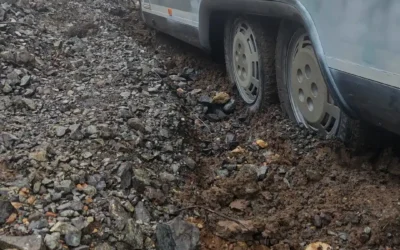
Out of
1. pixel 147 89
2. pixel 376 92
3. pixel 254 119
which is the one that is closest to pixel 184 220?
pixel 376 92

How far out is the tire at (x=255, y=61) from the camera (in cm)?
426

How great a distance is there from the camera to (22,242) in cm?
278

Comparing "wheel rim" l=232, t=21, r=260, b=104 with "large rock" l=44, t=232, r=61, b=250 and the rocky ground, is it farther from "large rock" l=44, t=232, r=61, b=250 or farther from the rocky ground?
"large rock" l=44, t=232, r=61, b=250

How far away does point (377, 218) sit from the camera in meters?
3.03

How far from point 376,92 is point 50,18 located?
467 centimetres

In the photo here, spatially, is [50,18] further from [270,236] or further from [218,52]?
[270,236]

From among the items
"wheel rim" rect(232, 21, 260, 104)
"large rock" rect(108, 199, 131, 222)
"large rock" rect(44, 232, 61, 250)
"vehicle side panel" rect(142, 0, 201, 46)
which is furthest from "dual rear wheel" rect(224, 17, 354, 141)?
"large rock" rect(44, 232, 61, 250)

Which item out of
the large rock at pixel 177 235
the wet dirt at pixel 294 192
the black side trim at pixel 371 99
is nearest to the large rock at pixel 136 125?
the wet dirt at pixel 294 192

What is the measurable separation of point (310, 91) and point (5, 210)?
199 centimetres

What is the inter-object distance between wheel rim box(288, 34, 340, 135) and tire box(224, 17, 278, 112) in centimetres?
32

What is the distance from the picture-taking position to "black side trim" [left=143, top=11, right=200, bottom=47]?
17.3 feet

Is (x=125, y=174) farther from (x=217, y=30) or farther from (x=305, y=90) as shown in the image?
(x=217, y=30)

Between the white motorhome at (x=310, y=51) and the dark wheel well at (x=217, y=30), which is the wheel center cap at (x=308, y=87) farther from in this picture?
the dark wheel well at (x=217, y=30)

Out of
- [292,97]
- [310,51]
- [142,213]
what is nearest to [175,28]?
[292,97]
